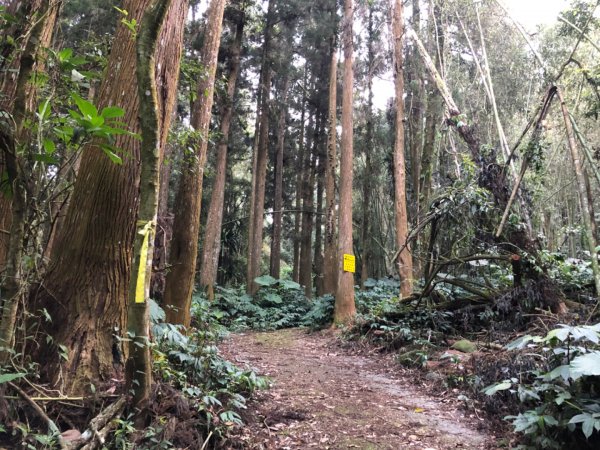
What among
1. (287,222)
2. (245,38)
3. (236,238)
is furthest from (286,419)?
(287,222)

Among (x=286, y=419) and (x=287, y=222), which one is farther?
(x=287, y=222)

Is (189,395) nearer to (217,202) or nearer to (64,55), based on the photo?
(64,55)

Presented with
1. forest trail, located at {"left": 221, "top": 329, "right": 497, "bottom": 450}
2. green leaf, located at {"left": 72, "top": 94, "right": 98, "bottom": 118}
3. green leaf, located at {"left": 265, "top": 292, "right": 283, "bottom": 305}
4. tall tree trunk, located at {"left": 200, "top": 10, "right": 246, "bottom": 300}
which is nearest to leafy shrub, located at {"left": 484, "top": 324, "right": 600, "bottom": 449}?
forest trail, located at {"left": 221, "top": 329, "right": 497, "bottom": 450}

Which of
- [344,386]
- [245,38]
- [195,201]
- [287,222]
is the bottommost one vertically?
[344,386]

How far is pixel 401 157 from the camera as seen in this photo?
444 inches

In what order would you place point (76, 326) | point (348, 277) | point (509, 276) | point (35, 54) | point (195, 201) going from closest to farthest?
point (35, 54), point (76, 326), point (195, 201), point (509, 276), point (348, 277)

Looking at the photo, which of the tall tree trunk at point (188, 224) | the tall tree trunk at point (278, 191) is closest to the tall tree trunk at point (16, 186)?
the tall tree trunk at point (188, 224)

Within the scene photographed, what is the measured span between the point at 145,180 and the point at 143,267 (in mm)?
Answer: 520

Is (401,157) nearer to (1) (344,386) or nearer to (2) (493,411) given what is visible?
(1) (344,386)

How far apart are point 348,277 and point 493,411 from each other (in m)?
6.58

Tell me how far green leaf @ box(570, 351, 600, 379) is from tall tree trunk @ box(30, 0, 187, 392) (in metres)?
3.05

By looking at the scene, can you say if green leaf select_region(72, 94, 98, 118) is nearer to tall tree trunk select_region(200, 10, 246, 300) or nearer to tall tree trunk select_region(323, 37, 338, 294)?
tall tree trunk select_region(200, 10, 246, 300)

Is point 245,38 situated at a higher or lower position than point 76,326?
higher

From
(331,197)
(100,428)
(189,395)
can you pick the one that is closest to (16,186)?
(100,428)
